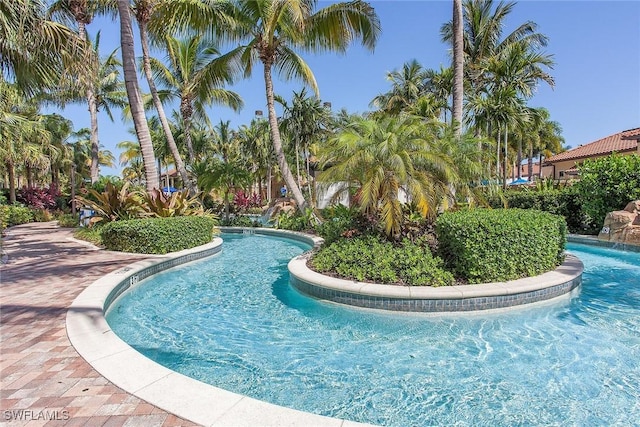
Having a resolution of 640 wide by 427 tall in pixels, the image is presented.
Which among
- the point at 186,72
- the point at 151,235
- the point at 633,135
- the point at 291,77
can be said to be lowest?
the point at 151,235

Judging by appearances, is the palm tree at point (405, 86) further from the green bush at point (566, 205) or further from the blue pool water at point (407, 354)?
the blue pool water at point (407, 354)

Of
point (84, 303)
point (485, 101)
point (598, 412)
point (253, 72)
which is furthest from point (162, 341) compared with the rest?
point (485, 101)

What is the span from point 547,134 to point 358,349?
4769 centimetres

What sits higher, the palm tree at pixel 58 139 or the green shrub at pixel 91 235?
the palm tree at pixel 58 139

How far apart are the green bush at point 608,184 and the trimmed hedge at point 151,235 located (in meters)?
13.5

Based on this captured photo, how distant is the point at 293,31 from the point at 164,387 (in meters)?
13.3

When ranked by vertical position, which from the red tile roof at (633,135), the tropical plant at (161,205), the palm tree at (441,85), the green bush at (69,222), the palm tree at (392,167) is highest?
the palm tree at (441,85)

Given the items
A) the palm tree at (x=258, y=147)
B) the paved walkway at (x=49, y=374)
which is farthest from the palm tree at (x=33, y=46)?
the palm tree at (x=258, y=147)

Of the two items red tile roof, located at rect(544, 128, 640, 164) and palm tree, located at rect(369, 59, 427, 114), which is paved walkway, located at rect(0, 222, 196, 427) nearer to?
palm tree, located at rect(369, 59, 427, 114)

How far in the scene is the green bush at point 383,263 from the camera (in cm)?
664

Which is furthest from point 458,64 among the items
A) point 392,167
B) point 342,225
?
point 342,225

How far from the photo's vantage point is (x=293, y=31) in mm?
13508

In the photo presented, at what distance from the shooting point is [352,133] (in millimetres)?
7805

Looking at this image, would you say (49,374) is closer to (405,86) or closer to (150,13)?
(150,13)
